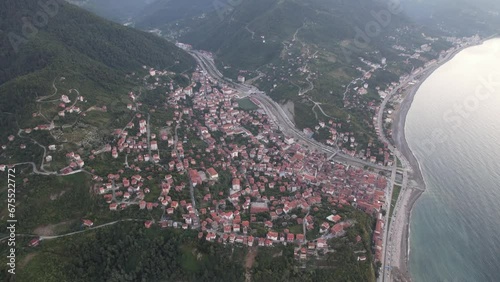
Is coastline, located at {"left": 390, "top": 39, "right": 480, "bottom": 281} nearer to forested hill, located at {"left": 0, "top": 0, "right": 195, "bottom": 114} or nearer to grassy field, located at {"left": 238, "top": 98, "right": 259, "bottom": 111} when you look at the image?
grassy field, located at {"left": 238, "top": 98, "right": 259, "bottom": 111}

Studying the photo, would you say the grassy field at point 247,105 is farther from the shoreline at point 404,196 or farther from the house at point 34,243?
the house at point 34,243

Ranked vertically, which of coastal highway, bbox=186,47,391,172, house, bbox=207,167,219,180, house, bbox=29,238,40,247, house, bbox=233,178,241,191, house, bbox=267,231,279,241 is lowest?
house, bbox=29,238,40,247

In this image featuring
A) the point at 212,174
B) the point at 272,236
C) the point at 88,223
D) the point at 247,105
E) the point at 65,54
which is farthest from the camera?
the point at 247,105

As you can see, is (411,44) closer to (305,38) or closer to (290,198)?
(305,38)

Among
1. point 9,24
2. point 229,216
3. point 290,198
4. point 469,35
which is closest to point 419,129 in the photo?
point 290,198

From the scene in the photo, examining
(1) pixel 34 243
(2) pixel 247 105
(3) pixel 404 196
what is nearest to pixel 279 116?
(2) pixel 247 105

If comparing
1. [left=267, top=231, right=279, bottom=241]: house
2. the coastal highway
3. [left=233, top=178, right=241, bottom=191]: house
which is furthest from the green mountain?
[left=267, top=231, right=279, bottom=241]: house

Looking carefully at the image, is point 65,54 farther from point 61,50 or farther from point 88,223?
point 88,223
